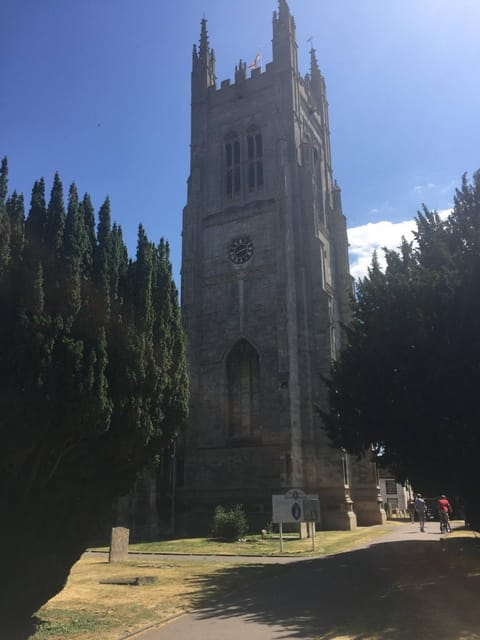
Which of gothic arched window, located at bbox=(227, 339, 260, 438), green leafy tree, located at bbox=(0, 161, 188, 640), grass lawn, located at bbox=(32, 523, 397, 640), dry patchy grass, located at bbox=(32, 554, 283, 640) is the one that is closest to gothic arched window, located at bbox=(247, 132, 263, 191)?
gothic arched window, located at bbox=(227, 339, 260, 438)

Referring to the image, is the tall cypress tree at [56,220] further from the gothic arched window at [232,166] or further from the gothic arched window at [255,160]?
the gothic arched window at [232,166]

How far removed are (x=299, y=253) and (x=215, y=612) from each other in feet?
94.5

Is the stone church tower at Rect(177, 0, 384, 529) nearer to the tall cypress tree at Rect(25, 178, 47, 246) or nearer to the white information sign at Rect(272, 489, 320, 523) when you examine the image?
the white information sign at Rect(272, 489, 320, 523)

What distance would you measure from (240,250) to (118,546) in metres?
24.5

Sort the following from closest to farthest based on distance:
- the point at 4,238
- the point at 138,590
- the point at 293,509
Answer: the point at 4,238 < the point at 138,590 < the point at 293,509

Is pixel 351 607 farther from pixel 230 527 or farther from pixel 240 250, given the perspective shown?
pixel 240 250

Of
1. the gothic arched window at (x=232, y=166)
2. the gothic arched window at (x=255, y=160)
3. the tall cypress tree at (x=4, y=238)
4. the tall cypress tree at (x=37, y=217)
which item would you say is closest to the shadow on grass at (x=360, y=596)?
the tall cypress tree at (x=4, y=238)

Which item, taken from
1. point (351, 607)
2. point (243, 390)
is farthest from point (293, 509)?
point (243, 390)

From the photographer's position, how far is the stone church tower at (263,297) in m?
32.3

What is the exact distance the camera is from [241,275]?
37344 millimetres

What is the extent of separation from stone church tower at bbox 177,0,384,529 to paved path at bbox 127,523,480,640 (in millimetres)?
17893

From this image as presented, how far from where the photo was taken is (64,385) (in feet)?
25.0

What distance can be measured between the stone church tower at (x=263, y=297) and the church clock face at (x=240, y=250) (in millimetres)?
80

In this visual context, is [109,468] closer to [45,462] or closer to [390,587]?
[45,462]
